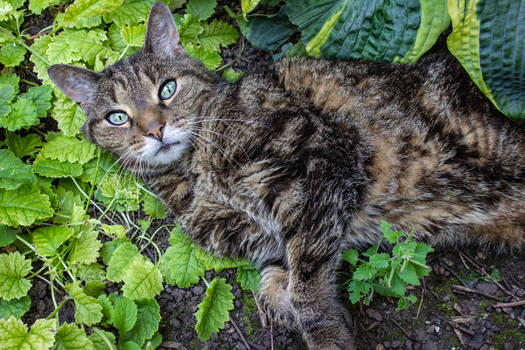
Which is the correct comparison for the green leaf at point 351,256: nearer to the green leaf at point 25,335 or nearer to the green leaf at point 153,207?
the green leaf at point 153,207

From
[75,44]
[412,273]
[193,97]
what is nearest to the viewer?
[412,273]

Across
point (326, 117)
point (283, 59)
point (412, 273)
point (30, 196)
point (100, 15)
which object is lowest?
point (412, 273)

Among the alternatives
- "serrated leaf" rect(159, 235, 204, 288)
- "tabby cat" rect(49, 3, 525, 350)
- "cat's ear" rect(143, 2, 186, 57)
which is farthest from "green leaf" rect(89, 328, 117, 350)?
"cat's ear" rect(143, 2, 186, 57)

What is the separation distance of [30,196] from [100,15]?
1240 mm

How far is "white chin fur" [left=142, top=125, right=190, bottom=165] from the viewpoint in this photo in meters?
2.33

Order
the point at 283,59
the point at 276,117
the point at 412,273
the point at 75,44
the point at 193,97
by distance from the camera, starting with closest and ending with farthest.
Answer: the point at 412,273, the point at 276,117, the point at 193,97, the point at 283,59, the point at 75,44

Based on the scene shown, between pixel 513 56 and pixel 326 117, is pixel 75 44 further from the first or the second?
pixel 513 56

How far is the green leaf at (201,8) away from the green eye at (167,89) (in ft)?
2.45

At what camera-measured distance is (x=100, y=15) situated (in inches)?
116

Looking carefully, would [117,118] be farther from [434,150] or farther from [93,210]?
[434,150]

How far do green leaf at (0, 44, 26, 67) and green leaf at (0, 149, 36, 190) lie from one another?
72cm

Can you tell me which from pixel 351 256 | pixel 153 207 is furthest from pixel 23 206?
pixel 351 256

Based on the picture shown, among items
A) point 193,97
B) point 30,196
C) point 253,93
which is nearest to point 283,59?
point 253,93

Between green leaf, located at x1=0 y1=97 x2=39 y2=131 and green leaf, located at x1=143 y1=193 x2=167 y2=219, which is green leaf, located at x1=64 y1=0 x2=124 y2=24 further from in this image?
green leaf, located at x1=143 y1=193 x2=167 y2=219
